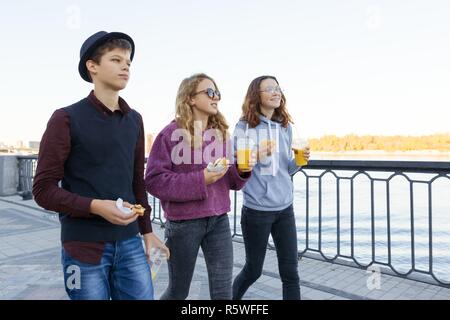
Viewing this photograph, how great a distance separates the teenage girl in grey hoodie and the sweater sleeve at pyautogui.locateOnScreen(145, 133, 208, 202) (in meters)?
0.61

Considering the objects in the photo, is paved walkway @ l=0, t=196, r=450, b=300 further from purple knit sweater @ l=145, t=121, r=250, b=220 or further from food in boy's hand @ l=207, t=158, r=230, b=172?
food in boy's hand @ l=207, t=158, r=230, b=172

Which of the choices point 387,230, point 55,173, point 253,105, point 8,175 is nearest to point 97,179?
point 55,173

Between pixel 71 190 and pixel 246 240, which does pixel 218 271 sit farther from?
pixel 71 190

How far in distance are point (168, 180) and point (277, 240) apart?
3.25 ft

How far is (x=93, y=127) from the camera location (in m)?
1.58

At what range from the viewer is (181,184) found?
2006 millimetres

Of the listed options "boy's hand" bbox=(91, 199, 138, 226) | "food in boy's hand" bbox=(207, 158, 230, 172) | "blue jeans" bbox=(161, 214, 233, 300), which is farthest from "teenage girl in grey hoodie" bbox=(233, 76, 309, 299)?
"boy's hand" bbox=(91, 199, 138, 226)

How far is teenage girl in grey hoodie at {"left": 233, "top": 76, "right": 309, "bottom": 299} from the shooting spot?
2.53m

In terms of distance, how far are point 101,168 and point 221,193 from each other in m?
0.82

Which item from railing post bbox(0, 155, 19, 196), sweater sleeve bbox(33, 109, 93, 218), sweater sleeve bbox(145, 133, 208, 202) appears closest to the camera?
sweater sleeve bbox(33, 109, 93, 218)

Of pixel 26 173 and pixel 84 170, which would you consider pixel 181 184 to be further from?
pixel 26 173

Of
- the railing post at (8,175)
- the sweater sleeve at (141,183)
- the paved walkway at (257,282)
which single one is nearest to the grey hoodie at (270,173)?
the sweater sleeve at (141,183)

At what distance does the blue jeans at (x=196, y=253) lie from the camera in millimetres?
2100
